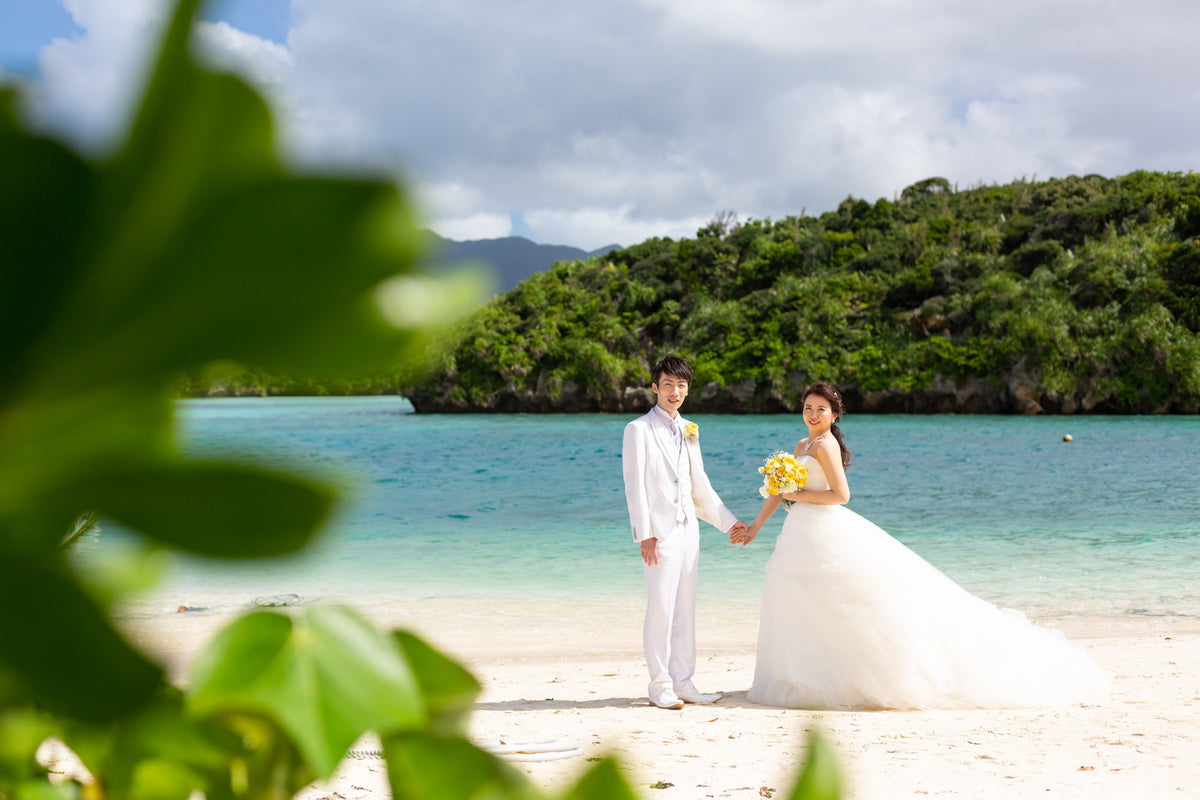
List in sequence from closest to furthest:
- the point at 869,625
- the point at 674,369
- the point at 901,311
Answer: the point at 869,625
the point at 674,369
the point at 901,311

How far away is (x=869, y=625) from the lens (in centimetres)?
602

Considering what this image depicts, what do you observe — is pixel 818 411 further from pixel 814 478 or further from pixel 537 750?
pixel 537 750

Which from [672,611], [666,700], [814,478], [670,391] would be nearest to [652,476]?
[670,391]

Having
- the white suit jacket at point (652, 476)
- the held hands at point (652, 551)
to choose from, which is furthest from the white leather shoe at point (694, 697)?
the white suit jacket at point (652, 476)

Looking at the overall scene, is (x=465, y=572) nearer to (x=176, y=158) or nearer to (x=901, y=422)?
(x=176, y=158)

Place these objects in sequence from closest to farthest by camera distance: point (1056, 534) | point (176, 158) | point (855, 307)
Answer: point (176, 158) < point (1056, 534) < point (855, 307)

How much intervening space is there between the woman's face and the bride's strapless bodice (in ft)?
0.91

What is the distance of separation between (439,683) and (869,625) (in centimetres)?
624

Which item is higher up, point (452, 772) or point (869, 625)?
point (452, 772)

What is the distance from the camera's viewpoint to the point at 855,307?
163 ft

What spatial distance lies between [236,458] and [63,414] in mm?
33

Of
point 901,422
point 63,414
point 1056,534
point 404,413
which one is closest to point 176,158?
point 63,414

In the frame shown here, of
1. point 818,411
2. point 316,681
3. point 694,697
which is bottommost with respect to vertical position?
point 694,697

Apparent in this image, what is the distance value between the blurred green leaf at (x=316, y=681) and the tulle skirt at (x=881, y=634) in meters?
6.13
